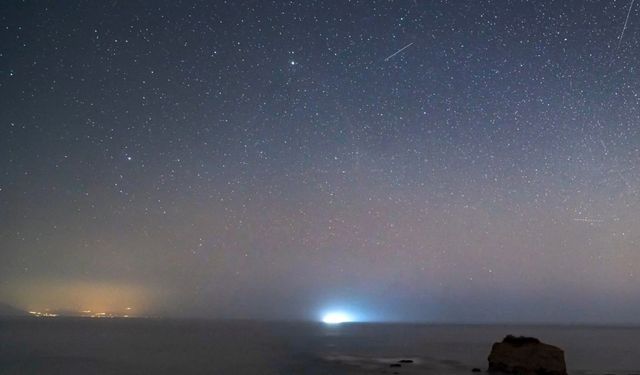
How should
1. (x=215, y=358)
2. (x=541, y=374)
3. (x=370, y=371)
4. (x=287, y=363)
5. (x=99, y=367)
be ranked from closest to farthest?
(x=541, y=374), (x=370, y=371), (x=99, y=367), (x=287, y=363), (x=215, y=358)

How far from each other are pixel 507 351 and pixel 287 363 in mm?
30143

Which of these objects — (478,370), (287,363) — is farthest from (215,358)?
(478,370)

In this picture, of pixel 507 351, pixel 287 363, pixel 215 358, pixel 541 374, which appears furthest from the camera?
pixel 215 358

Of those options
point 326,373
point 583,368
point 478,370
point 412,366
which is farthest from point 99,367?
point 583,368

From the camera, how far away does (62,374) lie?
59.3m

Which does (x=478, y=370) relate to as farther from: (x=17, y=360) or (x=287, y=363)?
(x=17, y=360)

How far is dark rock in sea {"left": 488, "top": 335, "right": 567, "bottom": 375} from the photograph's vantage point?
51950 mm

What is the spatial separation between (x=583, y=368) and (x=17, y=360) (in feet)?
256

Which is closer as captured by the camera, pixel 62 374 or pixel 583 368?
pixel 62 374

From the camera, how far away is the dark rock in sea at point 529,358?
51950mm

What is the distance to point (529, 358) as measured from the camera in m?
52.8

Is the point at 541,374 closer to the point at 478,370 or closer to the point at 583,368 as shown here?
the point at 478,370

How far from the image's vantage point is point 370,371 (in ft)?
196

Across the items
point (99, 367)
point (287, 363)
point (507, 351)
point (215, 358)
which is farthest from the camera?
point (215, 358)
